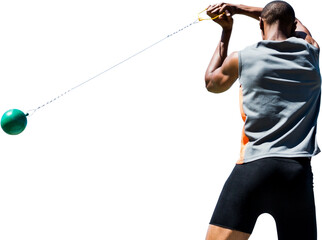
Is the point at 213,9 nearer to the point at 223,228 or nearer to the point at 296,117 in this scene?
the point at 296,117

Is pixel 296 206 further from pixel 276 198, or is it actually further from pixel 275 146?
pixel 275 146

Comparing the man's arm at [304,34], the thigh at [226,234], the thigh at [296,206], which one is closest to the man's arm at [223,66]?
the man's arm at [304,34]

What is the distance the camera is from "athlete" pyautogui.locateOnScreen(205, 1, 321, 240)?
10.3 feet

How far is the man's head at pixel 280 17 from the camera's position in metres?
3.27

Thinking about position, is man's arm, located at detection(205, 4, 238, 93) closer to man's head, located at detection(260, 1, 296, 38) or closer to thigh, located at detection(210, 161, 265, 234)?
man's head, located at detection(260, 1, 296, 38)

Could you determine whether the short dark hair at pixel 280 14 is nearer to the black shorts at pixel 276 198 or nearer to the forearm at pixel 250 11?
the forearm at pixel 250 11

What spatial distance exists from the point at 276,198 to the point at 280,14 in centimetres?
100

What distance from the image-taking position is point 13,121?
4.00m

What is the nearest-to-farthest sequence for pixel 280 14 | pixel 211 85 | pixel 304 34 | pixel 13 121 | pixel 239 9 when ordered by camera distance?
pixel 280 14 → pixel 211 85 → pixel 304 34 → pixel 239 9 → pixel 13 121

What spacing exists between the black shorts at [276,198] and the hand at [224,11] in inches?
34.1

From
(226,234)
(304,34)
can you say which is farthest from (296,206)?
(304,34)

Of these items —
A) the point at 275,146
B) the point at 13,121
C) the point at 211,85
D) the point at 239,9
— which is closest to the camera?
the point at 275,146

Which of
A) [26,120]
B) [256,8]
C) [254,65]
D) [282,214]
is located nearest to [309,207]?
[282,214]

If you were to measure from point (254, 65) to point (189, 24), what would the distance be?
0.82m
